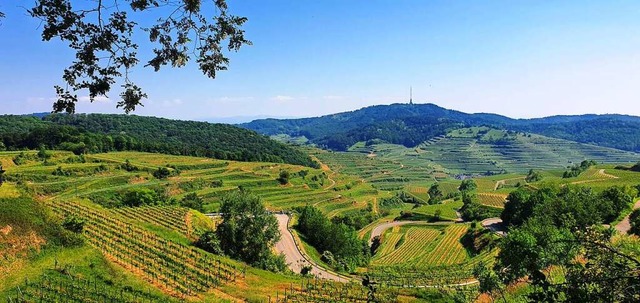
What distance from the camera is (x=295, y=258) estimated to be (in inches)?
2901

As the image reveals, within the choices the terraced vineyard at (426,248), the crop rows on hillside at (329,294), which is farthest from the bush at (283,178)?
the crop rows on hillside at (329,294)

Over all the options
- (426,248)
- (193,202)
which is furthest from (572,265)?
(193,202)

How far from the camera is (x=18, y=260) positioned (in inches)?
1328

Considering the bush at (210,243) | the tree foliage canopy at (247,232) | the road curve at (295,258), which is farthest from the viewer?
the road curve at (295,258)

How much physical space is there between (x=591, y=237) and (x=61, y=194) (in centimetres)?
11361

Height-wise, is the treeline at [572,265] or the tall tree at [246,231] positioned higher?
the treeline at [572,265]

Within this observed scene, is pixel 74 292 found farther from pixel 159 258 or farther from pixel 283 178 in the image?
pixel 283 178

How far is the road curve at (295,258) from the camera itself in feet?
206

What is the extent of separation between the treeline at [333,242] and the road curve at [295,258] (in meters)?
4.22

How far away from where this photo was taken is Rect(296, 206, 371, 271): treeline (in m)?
75.1

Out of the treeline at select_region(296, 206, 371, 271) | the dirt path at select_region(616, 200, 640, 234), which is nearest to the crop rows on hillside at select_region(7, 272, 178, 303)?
the treeline at select_region(296, 206, 371, 271)

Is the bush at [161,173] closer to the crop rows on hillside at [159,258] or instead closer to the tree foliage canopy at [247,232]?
the crop rows on hillside at [159,258]

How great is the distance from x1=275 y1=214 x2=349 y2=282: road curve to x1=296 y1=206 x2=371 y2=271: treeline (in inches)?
166

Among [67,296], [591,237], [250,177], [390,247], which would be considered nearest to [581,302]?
[591,237]
